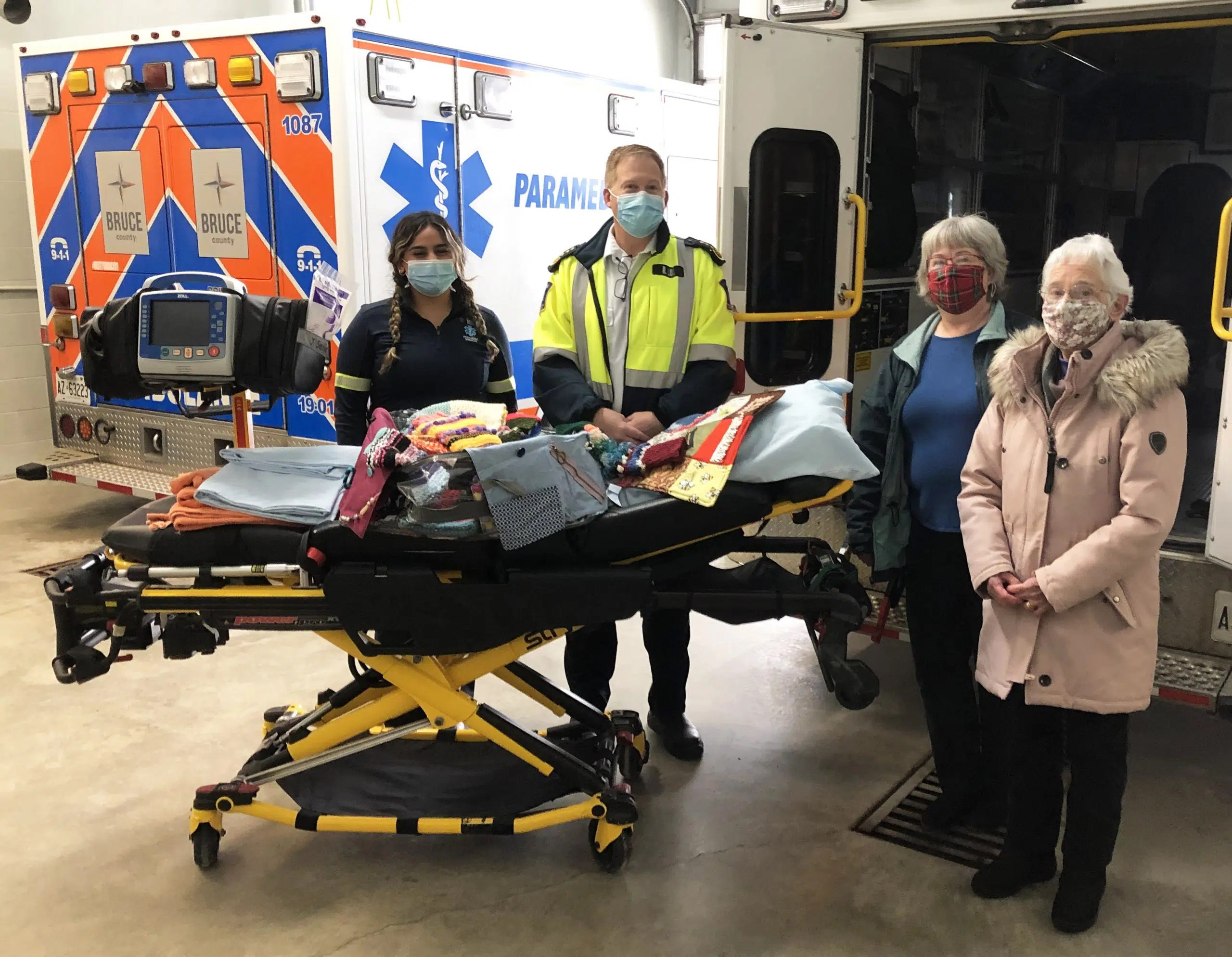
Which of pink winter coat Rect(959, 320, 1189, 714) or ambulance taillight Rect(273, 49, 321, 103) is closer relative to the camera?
pink winter coat Rect(959, 320, 1189, 714)

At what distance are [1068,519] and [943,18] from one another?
69.4 inches

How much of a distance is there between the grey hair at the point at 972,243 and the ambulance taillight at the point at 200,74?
11.2 feet

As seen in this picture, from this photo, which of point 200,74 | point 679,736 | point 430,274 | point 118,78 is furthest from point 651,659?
point 118,78

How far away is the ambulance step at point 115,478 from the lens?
18.3 ft

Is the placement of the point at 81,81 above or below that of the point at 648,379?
above

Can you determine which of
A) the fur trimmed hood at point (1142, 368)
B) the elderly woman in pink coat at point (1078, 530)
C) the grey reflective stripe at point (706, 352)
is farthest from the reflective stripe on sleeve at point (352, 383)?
the fur trimmed hood at point (1142, 368)

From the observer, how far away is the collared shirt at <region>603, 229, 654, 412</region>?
3.35 meters

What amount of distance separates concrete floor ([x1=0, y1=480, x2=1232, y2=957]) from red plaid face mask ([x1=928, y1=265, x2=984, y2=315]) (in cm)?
143

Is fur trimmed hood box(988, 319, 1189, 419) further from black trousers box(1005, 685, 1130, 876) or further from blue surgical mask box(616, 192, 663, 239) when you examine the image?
blue surgical mask box(616, 192, 663, 239)

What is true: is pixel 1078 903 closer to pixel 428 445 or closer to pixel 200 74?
pixel 428 445

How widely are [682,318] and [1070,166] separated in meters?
4.80

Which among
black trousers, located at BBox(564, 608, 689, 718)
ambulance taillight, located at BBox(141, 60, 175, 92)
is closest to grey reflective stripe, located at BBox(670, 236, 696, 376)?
black trousers, located at BBox(564, 608, 689, 718)

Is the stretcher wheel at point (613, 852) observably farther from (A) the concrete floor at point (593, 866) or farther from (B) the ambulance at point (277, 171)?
(B) the ambulance at point (277, 171)

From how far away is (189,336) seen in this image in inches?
118
